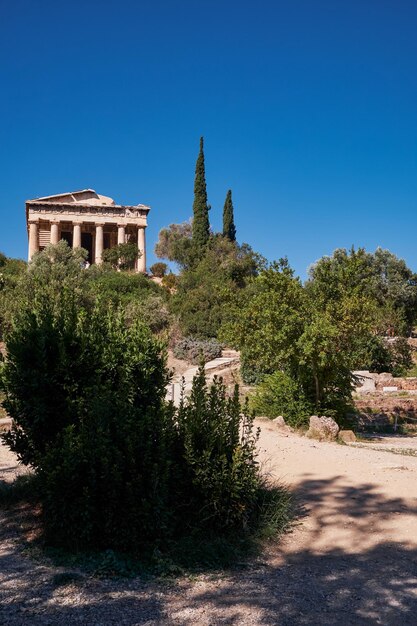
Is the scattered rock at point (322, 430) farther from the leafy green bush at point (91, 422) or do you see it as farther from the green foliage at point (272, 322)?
the leafy green bush at point (91, 422)

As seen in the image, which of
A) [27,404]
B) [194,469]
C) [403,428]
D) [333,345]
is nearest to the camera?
[194,469]

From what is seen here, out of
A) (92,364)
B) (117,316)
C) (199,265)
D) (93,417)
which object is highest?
(199,265)

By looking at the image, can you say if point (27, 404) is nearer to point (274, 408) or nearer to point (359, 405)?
point (274, 408)

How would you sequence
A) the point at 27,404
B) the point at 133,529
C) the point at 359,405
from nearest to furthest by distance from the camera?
the point at 133,529
the point at 27,404
the point at 359,405

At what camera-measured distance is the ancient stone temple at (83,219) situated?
49750mm

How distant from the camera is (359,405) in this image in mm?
22531

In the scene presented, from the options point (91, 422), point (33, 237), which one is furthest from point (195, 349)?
point (33, 237)

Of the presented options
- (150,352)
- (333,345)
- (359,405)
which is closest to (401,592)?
(150,352)

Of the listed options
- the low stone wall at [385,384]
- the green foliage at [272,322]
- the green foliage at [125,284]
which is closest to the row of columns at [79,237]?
the green foliage at [125,284]

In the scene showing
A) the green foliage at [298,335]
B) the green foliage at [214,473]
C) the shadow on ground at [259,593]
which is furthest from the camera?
the green foliage at [298,335]

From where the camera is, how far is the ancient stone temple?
49750 millimetres

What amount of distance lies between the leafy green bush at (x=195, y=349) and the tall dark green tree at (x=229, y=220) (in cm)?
2150

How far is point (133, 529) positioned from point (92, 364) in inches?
79.7

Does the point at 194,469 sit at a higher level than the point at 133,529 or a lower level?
higher
